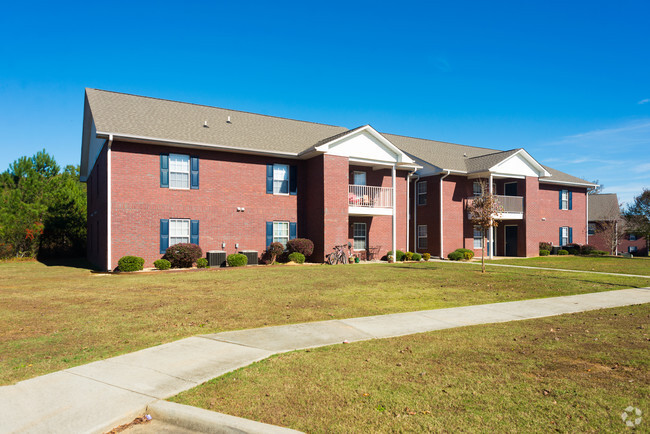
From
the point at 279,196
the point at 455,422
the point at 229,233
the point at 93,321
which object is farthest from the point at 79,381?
the point at 279,196

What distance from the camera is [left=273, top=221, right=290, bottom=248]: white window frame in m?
23.2

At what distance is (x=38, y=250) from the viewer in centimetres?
2970

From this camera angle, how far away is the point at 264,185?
2297 centimetres

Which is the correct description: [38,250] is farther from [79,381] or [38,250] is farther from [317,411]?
[317,411]

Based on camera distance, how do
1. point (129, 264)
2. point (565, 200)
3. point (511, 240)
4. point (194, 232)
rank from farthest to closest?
point (565, 200)
point (511, 240)
point (194, 232)
point (129, 264)

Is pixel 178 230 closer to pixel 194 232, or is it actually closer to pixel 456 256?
pixel 194 232

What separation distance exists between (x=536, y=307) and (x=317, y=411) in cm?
786

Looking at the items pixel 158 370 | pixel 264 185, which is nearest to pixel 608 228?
pixel 264 185

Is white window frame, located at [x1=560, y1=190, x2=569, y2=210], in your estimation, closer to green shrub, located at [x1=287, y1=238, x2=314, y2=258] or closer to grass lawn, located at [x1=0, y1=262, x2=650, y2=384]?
grass lawn, located at [x1=0, y1=262, x2=650, y2=384]

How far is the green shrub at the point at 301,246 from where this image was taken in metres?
22.4

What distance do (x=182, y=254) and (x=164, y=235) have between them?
153cm

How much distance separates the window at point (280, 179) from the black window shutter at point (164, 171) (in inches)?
223

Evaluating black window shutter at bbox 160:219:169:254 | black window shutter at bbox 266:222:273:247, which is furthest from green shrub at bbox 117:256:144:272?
black window shutter at bbox 266:222:273:247

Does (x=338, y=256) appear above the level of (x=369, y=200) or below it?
Result: below
